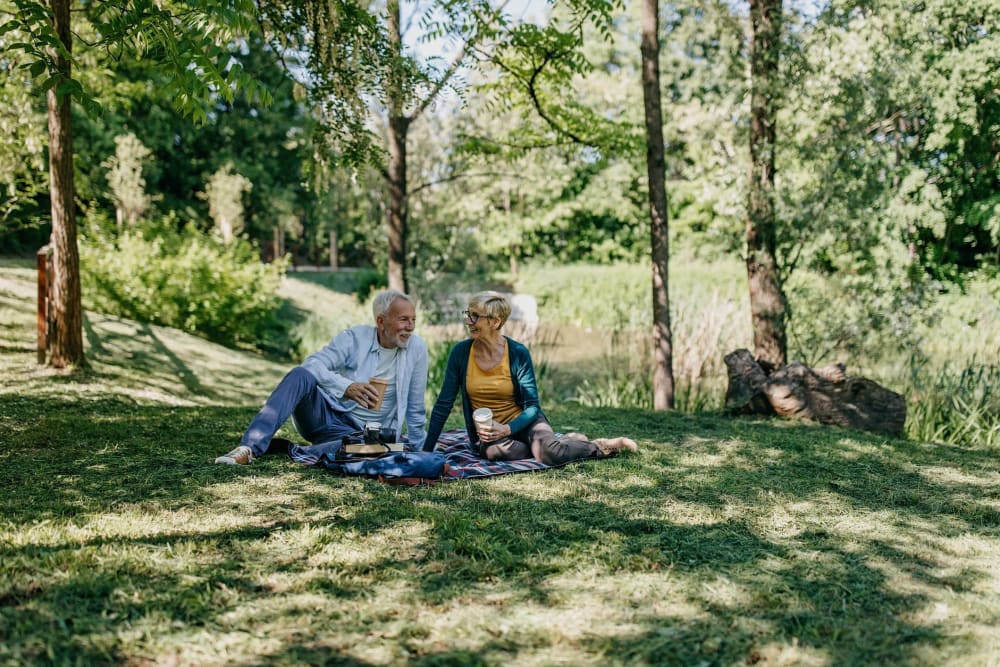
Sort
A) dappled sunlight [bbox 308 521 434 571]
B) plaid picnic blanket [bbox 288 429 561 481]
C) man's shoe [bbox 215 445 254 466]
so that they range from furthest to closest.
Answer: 1. plaid picnic blanket [bbox 288 429 561 481]
2. man's shoe [bbox 215 445 254 466]
3. dappled sunlight [bbox 308 521 434 571]

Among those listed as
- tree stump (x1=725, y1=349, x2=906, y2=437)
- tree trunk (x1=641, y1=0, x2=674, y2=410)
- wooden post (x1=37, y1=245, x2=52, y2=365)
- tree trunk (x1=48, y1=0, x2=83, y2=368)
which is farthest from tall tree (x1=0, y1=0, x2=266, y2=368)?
tree stump (x1=725, y1=349, x2=906, y2=437)

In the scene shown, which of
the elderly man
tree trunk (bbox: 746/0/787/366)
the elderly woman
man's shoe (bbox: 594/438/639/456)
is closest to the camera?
the elderly man

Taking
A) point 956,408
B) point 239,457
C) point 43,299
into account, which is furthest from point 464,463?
point 43,299

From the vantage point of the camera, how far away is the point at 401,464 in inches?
173

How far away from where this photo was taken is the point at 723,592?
2.96 metres

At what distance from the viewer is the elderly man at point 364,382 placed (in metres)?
4.79

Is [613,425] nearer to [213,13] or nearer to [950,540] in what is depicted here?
[950,540]

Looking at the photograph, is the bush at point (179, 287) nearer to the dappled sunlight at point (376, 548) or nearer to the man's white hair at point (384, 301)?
the man's white hair at point (384, 301)

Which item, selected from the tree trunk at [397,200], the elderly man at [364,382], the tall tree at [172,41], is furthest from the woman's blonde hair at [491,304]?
the tree trunk at [397,200]

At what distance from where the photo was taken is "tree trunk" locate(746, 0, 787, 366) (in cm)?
793

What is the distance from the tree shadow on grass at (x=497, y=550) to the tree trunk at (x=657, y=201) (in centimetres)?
221

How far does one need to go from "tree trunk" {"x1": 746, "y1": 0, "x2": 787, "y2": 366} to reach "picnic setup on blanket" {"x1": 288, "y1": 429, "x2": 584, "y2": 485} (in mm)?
3990

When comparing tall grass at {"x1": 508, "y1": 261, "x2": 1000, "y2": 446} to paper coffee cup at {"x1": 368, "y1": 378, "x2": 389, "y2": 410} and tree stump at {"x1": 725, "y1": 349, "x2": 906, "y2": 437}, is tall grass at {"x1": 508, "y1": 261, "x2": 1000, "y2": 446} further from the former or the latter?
paper coffee cup at {"x1": 368, "y1": 378, "x2": 389, "y2": 410}

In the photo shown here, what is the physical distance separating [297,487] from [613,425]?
3.22 meters
